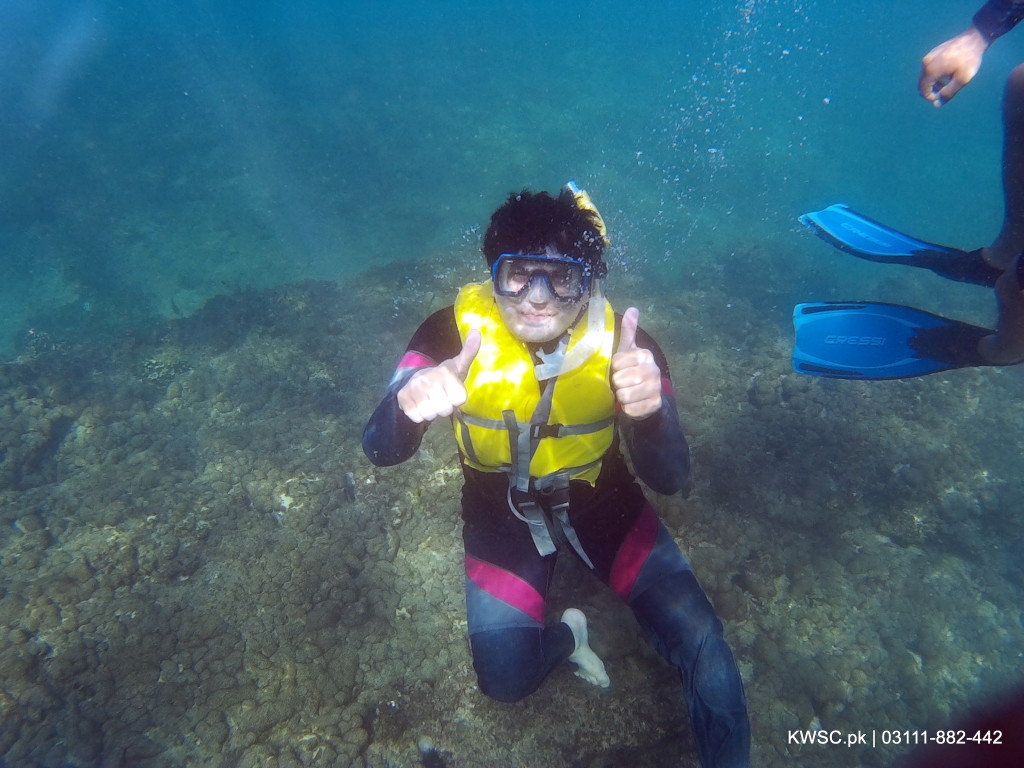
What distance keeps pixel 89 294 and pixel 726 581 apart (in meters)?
15.2

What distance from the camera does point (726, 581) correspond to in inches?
165

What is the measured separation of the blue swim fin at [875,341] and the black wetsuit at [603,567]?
253cm

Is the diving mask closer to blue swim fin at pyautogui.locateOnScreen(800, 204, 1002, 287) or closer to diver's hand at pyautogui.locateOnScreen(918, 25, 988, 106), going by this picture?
diver's hand at pyautogui.locateOnScreen(918, 25, 988, 106)

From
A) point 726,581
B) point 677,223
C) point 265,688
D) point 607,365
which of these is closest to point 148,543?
point 265,688

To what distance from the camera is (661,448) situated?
9.27 feet

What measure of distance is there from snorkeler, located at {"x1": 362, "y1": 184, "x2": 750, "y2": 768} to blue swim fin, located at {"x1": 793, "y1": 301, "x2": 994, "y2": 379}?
2697mm

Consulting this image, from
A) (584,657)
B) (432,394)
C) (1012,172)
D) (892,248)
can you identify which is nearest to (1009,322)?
(1012,172)

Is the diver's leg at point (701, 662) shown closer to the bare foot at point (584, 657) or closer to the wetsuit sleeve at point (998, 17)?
the bare foot at point (584, 657)

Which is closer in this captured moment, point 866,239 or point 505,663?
point 505,663

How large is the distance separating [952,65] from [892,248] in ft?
8.58

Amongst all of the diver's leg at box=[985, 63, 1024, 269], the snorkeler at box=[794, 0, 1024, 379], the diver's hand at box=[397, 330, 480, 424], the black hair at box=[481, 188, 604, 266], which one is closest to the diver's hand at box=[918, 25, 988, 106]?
the snorkeler at box=[794, 0, 1024, 379]

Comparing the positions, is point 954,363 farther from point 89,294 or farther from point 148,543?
point 89,294

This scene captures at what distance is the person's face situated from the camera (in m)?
2.78

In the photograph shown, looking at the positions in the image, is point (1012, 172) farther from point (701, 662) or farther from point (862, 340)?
point (701, 662)
